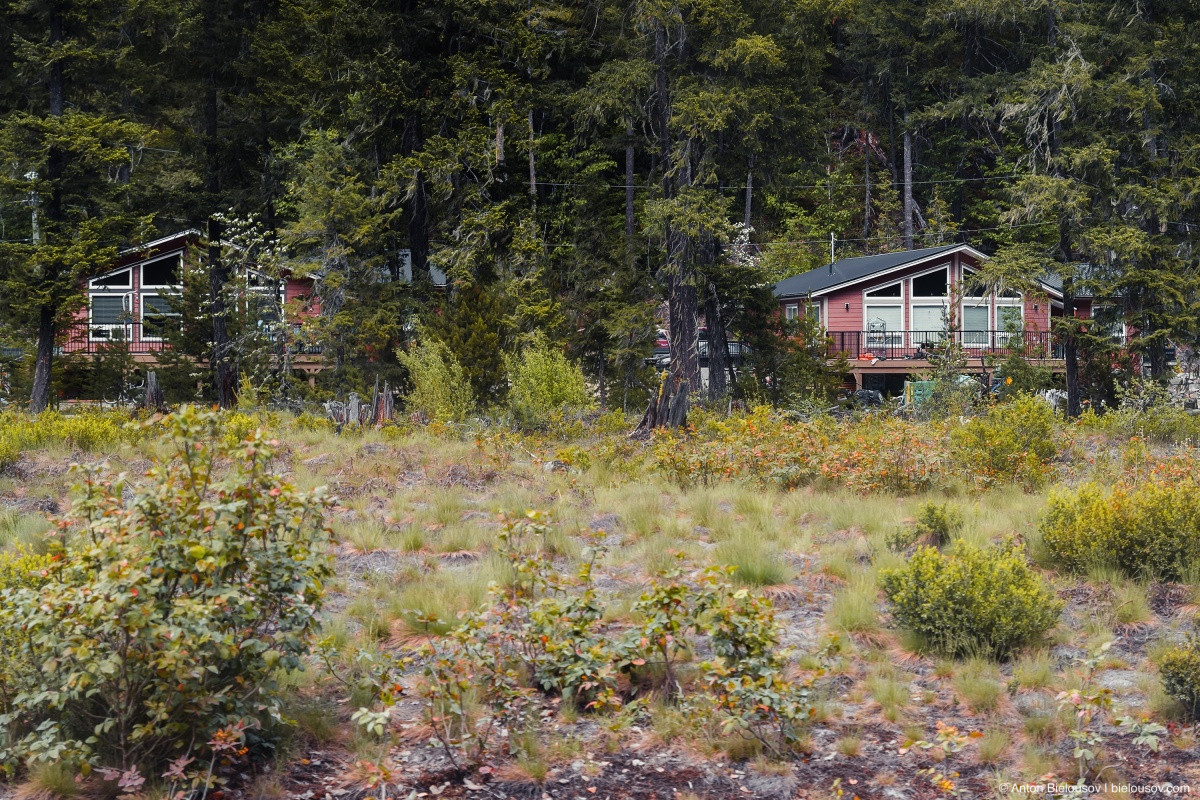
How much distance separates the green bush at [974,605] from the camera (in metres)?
6.56

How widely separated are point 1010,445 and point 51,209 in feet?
63.6

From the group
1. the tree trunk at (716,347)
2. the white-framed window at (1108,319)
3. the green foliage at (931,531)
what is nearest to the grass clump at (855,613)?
the green foliage at (931,531)

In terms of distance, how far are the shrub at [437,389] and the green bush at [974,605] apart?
11.0 metres

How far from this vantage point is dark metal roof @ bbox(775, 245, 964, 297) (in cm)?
3762

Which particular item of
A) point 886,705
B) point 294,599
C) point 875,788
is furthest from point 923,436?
point 294,599

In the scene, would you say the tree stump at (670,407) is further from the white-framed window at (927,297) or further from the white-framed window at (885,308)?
the white-framed window at (927,297)

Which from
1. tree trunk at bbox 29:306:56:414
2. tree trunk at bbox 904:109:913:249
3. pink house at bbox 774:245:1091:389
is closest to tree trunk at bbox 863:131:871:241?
tree trunk at bbox 904:109:913:249

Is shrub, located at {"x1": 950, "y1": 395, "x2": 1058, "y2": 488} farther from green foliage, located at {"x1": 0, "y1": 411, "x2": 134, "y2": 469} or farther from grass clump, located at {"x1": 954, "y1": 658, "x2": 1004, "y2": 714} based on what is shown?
green foliage, located at {"x1": 0, "y1": 411, "x2": 134, "y2": 469}

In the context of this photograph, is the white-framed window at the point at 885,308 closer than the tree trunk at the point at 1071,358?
No

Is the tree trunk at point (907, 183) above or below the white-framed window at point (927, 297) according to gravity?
above

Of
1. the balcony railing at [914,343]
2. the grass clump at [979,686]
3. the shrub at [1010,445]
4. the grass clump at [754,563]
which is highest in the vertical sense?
the balcony railing at [914,343]

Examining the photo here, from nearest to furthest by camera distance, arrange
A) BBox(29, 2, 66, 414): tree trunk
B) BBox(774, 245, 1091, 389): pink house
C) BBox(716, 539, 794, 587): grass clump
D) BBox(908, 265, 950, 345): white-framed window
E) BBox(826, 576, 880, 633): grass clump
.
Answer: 1. BBox(826, 576, 880, 633): grass clump
2. BBox(716, 539, 794, 587): grass clump
3. BBox(29, 2, 66, 414): tree trunk
4. BBox(774, 245, 1091, 389): pink house
5. BBox(908, 265, 950, 345): white-framed window

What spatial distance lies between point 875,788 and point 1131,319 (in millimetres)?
21322

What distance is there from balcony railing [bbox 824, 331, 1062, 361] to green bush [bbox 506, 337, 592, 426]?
17080mm
